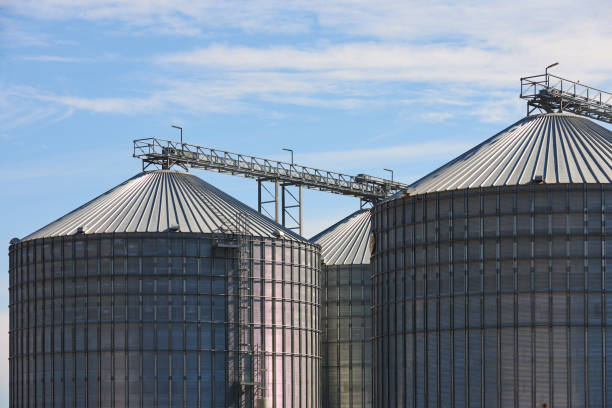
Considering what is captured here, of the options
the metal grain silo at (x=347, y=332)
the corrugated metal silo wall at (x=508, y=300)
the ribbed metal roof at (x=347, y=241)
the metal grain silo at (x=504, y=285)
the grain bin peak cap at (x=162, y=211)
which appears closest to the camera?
the corrugated metal silo wall at (x=508, y=300)

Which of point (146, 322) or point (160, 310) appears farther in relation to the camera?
point (160, 310)

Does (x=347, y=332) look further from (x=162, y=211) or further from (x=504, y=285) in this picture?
(x=504, y=285)

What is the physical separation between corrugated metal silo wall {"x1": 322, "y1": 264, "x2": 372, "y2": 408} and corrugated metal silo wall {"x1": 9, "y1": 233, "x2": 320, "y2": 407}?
27.7 feet

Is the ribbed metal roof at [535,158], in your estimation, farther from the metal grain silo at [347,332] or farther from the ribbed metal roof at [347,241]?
the ribbed metal roof at [347,241]

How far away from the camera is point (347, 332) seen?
96875 mm

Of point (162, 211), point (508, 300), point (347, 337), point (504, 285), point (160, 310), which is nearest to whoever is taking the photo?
point (508, 300)

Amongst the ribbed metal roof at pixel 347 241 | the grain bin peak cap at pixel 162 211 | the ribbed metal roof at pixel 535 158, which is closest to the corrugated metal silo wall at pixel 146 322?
the grain bin peak cap at pixel 162 211

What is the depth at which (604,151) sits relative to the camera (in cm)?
7300

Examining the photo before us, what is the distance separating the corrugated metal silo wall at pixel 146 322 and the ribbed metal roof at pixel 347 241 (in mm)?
11120

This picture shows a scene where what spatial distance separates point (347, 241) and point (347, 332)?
30.3 feet

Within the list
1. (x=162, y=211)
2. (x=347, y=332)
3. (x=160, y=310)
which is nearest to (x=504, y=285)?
(x=160, y=310)

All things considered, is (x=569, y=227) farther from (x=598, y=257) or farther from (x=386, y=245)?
(x=386, y=245)

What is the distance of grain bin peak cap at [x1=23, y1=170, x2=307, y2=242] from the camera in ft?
282

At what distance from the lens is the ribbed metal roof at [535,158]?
2744 inches
